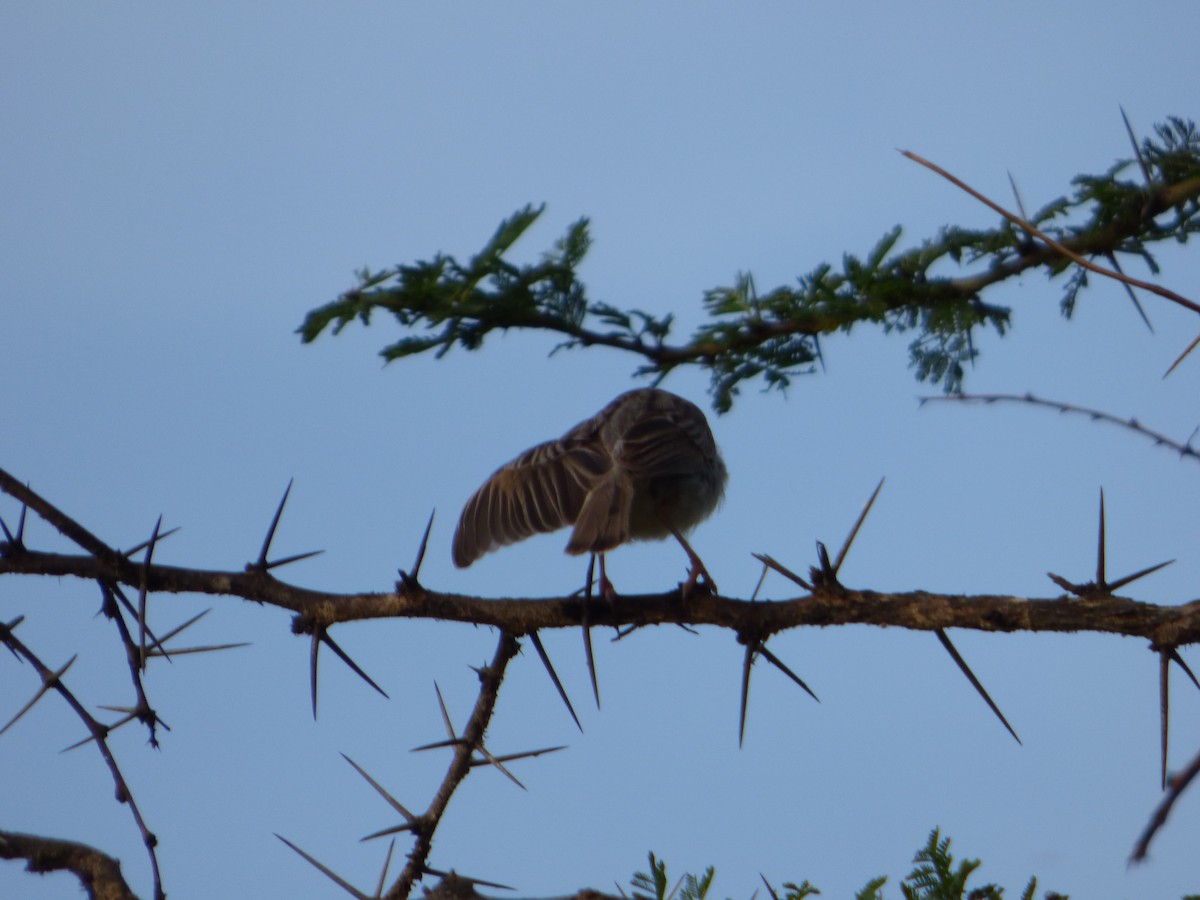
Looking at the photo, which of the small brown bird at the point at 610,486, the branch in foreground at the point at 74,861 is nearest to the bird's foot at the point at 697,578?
the small brown bird at the point at 610,486

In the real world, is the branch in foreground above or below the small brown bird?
below

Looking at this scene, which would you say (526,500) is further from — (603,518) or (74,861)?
(74,861)

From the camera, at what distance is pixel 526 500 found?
478 cm

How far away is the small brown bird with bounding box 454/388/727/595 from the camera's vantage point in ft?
15.2

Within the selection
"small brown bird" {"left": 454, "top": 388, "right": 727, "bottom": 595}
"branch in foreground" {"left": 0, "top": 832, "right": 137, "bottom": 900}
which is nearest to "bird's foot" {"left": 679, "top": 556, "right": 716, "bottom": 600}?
"small brown bird" {"left": 454, "top": 388, "right": 727, "bottom": 595}

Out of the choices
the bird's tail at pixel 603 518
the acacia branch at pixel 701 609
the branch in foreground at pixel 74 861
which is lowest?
the branch in foreground at pixel 74 861

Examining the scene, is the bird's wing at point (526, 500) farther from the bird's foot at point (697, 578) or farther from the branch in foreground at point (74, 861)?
the branch in foreground at point (74, 861)

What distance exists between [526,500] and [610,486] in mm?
328

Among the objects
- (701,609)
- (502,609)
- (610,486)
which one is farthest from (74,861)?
(610,486)

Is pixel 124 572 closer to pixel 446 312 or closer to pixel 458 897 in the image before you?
pixel 446 312

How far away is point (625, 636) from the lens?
389 centimetres

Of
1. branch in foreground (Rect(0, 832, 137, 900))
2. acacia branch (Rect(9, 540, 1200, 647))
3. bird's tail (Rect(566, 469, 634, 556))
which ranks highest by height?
bird's tail (Rect(566, 469, 634, 556))

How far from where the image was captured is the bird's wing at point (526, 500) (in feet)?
15.3

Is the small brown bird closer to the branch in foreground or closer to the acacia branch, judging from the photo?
the acacia branch
